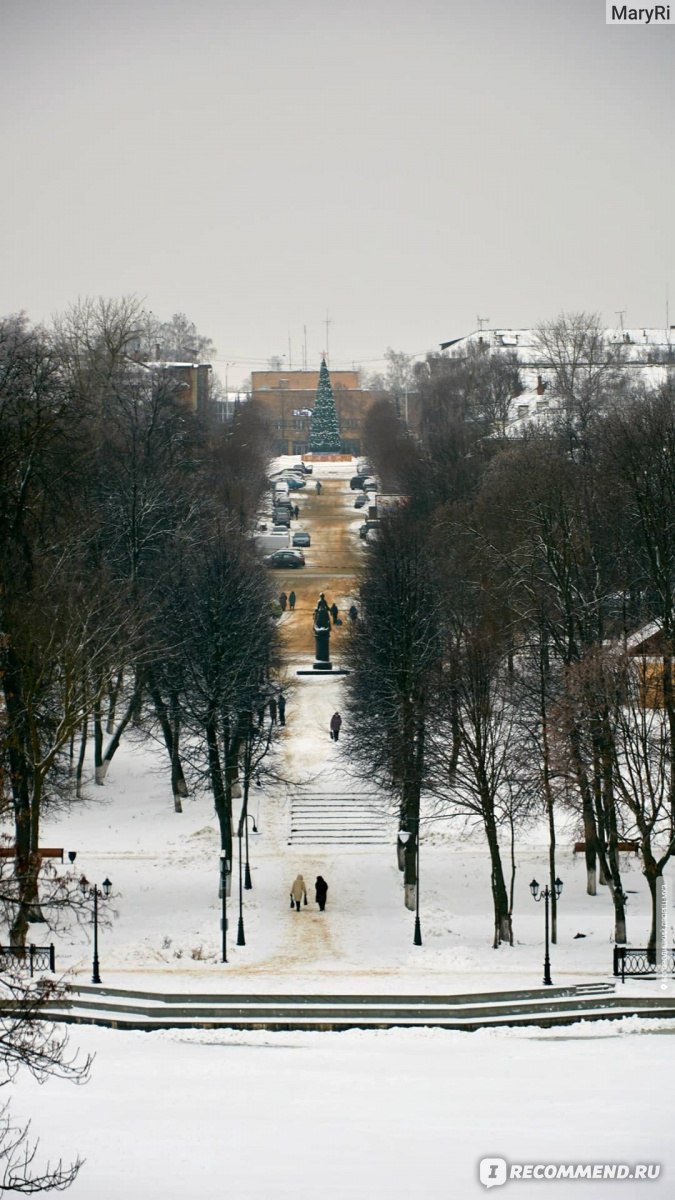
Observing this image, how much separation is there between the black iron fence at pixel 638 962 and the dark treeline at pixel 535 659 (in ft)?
3.80

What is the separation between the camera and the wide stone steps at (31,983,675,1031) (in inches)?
1056

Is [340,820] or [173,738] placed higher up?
[173,738]

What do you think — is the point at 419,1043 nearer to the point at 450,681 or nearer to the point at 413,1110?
the point at 413,1110

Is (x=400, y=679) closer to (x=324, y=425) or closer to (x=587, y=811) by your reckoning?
(x=587, y=811)

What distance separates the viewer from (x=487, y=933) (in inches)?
1339

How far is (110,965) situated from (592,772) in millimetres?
9411

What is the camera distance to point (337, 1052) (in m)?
25.5

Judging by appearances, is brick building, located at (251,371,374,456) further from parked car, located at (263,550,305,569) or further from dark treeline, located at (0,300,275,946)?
dark treeline, located at (0,300,275,946)

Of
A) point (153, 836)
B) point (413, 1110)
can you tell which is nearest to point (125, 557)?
point (153, 836)

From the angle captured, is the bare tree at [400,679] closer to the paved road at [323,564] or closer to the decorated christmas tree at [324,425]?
the paved road at [323,564]

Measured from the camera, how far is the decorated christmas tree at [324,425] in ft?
448

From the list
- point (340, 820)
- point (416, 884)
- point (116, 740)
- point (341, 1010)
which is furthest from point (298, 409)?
point (341, 1010)

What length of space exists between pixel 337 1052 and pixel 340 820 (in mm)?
16968

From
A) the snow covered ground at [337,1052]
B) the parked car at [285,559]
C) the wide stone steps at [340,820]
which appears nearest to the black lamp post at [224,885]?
the snow covered ground at [337,1052]
